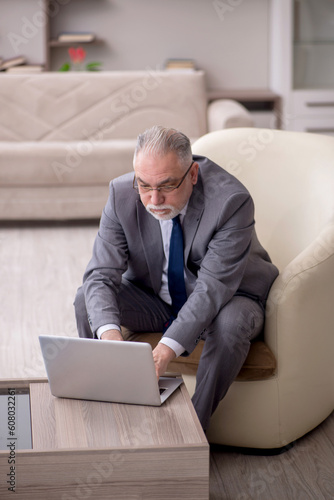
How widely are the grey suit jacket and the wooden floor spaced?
394mm

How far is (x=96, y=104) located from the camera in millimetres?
4641

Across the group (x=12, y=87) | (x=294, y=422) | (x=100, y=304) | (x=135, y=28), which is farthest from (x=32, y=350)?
(x=135, y=28)

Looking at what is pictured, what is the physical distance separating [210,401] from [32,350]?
41.1 inches

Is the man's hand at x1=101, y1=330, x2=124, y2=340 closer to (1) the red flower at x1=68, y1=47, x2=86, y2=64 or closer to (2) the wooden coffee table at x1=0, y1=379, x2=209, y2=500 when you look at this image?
(2) the wooden coffee table at x1=0, y1=379, x2=209, y2=500

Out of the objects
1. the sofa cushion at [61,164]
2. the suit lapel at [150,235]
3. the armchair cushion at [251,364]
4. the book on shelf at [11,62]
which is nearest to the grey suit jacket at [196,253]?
the suit lapel at [150,235]

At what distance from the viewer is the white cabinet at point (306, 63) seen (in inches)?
210

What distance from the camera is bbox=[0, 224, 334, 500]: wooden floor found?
1.90 metres

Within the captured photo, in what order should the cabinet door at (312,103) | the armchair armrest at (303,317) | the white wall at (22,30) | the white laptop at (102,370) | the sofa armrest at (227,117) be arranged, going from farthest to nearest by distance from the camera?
1. the cabinet door at (312,103)
2. the white wall at (22,30)
3. the sofa armrest at (227,117)
4. the armchair armrest at (303,317)
5. the white laptop at (102,370)

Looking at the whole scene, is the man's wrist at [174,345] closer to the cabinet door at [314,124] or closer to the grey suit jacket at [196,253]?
the grey suit jacket at [196,253]

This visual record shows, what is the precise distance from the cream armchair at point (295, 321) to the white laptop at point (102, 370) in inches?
17.7

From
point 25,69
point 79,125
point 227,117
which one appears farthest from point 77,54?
point 227,117

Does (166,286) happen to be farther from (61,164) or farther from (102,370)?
(61,164)

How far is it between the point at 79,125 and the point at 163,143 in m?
2.88

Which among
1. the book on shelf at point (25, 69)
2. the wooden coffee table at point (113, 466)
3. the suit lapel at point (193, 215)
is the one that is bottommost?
the wooden coffee table at point (113, 466)
